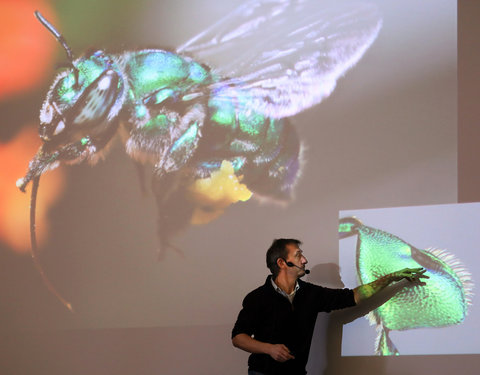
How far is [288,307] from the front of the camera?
3479mm

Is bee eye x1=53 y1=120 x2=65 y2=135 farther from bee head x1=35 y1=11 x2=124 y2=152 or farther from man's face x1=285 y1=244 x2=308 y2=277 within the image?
man's face x1=285 y1=244 x2=308 y2=277

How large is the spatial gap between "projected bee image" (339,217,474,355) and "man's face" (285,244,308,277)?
271mm

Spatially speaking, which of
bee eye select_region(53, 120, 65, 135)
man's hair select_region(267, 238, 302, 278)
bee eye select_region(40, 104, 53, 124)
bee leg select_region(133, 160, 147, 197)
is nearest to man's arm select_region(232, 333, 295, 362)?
man's hair select_region(267, 238, 302, 278)

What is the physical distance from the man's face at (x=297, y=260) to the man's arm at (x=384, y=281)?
26 centimetres

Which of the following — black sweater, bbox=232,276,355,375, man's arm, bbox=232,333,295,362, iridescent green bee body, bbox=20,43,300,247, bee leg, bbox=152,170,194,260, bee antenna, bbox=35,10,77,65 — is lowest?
man's arm, bbox=232,333,295,362

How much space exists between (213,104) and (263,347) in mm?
1315

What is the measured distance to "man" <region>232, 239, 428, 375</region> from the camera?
11.2 feet

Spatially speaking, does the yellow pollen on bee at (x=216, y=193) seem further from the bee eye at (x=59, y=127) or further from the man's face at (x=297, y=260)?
the bee eye at (x=59, y=127)

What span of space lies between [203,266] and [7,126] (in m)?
1.49

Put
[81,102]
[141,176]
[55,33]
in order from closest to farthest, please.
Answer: [141,176]
[81,102]
[55,33]

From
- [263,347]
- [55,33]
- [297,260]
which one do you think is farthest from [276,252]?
[55,33]

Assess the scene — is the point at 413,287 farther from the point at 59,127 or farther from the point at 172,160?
the point at 59,127

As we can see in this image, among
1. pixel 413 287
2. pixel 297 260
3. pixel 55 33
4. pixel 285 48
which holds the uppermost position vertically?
pixel 55 33

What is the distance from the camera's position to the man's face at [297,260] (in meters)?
3.52
